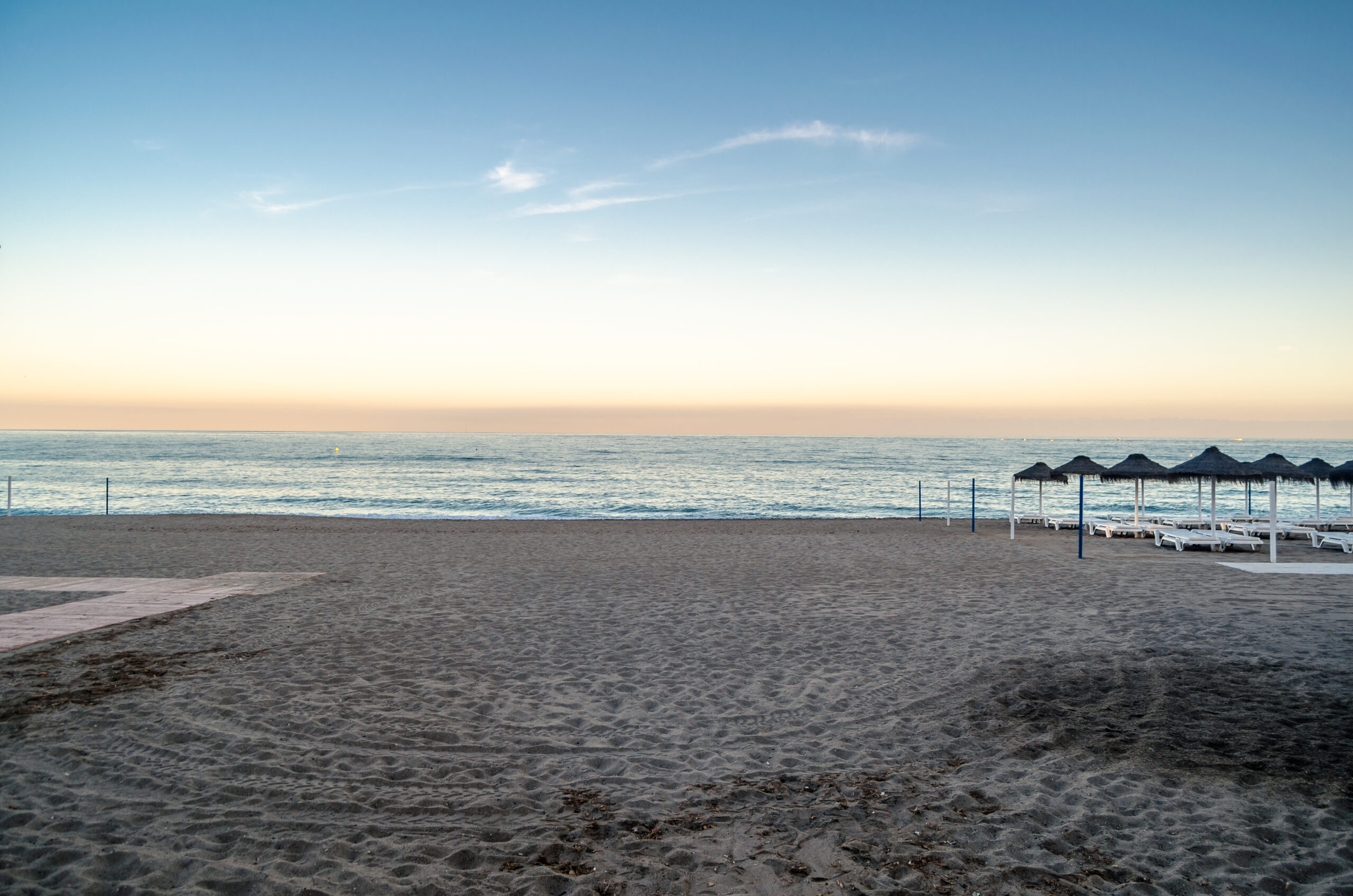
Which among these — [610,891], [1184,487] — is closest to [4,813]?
[610,891]

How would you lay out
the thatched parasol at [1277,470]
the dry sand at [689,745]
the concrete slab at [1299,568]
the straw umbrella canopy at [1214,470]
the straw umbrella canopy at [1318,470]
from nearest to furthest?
the dry sand at [689,745] → the concrete slab at [1299,568] → the thatched parasol at [1277,470] → the straw umbrella canopy at [1214,470] → the straw umbrella canopy at [1318,470]

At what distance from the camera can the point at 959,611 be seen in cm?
911

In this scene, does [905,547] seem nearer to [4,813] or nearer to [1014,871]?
[1014,871]

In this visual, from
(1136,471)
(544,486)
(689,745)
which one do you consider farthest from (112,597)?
(544,486)

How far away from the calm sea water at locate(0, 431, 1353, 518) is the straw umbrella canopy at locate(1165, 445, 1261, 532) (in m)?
11.1

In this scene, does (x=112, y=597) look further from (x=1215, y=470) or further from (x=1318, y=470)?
(x=1318, y=470)

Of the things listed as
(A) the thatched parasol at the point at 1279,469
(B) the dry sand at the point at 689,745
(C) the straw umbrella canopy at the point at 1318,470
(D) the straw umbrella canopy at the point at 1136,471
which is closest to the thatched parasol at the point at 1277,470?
(A) the thatched parasol at the point at 1279,469

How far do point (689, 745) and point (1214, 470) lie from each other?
15.9 metres

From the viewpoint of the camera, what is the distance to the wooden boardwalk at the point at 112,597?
7.81 m

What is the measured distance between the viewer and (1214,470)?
51.6 ft

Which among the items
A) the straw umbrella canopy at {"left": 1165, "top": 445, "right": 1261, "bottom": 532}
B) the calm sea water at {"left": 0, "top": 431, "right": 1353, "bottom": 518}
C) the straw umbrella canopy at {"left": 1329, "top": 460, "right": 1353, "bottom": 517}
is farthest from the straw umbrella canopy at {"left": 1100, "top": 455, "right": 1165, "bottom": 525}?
the calm sea water at {"left": 0, "top": 431, "right": 1353, "bottom": 518}

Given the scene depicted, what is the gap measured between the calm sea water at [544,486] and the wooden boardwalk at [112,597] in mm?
15233

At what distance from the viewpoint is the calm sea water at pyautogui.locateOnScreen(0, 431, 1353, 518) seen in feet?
105

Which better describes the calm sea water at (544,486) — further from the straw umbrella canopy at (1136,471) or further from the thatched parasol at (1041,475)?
the straw umbrella canopy at (1136,471)
